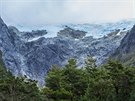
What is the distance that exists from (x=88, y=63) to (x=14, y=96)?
18299 mm

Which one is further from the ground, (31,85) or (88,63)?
(88,63)

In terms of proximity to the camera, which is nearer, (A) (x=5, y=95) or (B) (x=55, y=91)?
(A) (x=5, y=95)

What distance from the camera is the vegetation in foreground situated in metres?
67.5

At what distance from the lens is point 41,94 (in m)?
74.5

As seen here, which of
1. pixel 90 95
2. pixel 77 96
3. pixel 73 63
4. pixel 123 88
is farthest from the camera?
pixel 73 63

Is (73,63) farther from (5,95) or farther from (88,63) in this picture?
(5,95)

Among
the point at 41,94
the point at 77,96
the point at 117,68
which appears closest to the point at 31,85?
the point at 41,94

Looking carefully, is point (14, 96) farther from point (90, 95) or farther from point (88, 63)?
point (88, 63)

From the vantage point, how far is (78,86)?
78.9 metres

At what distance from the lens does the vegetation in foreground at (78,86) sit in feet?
221

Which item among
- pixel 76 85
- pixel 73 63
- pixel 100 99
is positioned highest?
pixel 73 63

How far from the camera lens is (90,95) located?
220 feet

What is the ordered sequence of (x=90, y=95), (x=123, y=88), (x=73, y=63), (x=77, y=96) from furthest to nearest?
(x=73, y=63)
(x=77, y=96)
(x=123, y=88)
(x=90, y=95)

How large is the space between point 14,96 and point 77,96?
13007mm
